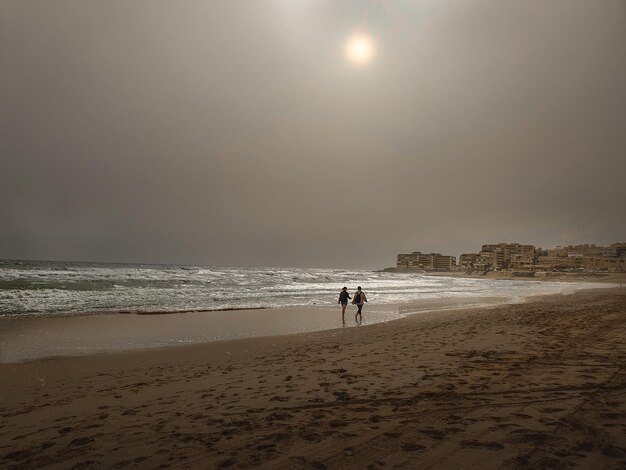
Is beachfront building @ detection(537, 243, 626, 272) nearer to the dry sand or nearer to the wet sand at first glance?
the wet sand

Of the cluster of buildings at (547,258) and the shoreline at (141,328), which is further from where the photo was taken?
the cluster of buildings at (547,258)

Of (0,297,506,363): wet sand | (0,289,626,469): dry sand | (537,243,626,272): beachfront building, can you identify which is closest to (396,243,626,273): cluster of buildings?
(537,243,626,272): beachfront building

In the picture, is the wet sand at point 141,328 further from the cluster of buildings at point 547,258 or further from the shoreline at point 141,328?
the cluster of buildings at point 547,258

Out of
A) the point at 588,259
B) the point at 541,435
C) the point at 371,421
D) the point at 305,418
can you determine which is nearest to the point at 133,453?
the point at 305,418

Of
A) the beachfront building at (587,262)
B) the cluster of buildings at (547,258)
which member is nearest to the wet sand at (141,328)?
the cluster of buildings at (547,258)

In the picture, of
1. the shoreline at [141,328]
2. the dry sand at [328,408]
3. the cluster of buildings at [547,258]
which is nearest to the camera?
the dry sand at [328,408]

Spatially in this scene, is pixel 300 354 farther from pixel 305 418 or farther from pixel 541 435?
pixel 541 435

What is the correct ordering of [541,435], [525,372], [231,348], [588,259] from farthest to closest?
[588,259]
[231,348]
[525,372]
[541,435]
